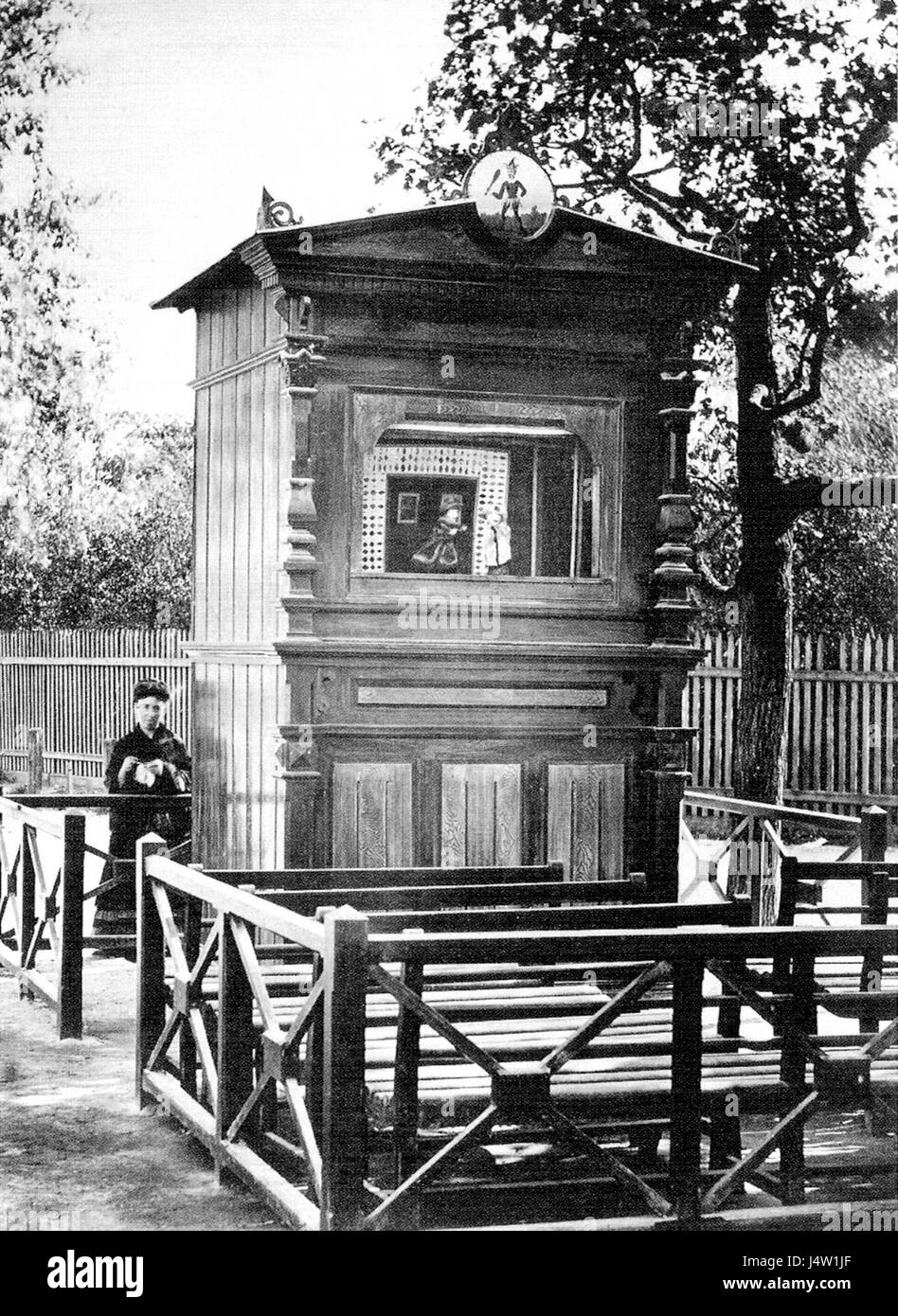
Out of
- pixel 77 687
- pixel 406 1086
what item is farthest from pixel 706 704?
pixel 406 1086

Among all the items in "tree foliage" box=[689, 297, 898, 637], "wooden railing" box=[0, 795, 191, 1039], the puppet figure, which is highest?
"tree foliage" box=[689, 297, 898, 637]

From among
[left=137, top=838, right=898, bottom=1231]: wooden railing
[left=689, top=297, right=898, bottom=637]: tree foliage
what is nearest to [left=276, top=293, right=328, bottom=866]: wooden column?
[left=137, top=838, right=898, bottom=1231]: wooden railing

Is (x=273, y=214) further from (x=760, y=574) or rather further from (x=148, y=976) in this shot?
(x=760, y=574)

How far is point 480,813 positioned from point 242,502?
2235 millimetres

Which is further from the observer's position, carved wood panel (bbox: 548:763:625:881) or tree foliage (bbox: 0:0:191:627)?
tree foliage (bbox: 0:0:191:627)

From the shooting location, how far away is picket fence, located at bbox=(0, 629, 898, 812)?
14.5 m

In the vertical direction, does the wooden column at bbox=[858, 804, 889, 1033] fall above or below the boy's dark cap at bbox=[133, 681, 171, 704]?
below

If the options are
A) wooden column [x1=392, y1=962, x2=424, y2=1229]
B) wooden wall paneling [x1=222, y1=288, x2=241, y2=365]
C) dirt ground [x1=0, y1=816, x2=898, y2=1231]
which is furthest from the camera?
wooden wall paneling [x1=222, y1=288, x2=241, y2=365]

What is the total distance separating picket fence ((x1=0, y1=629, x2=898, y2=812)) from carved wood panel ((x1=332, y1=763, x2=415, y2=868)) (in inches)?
165

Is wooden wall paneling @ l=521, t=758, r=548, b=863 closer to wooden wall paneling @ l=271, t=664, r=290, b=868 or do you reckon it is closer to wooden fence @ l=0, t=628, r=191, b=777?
wooden wall paneling @ l=271, t=664, r=290, b=868

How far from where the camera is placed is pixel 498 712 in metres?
8.69

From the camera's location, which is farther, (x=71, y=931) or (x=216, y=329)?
(x=216, y=329)

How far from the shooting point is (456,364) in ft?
28.4
